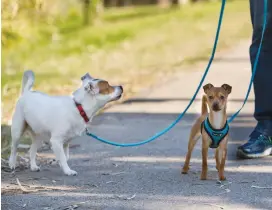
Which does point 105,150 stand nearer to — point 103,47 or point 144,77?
point 144,77

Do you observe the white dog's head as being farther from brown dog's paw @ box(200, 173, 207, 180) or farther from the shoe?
the shoe

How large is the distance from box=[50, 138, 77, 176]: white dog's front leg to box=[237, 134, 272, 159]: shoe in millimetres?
1348

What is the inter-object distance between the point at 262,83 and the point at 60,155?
1.79 metres

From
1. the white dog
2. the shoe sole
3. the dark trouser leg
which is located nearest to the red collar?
the white dog

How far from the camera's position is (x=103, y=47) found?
15.8m

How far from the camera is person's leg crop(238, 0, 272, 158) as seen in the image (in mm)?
5922

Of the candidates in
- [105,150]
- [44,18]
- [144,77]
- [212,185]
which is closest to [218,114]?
[212,185]

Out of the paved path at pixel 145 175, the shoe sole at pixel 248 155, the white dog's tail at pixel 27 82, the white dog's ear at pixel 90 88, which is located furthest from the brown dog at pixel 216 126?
the white dog's tail at pixel 27 82

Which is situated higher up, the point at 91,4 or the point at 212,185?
the point at 91,4

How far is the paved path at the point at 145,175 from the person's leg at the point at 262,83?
0.62 ft

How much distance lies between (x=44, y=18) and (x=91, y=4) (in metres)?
2.14

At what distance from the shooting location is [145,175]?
541 cm

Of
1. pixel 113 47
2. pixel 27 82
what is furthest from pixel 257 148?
pixel 113 47

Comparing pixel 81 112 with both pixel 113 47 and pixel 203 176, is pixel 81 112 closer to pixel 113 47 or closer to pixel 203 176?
pixel 203 176
